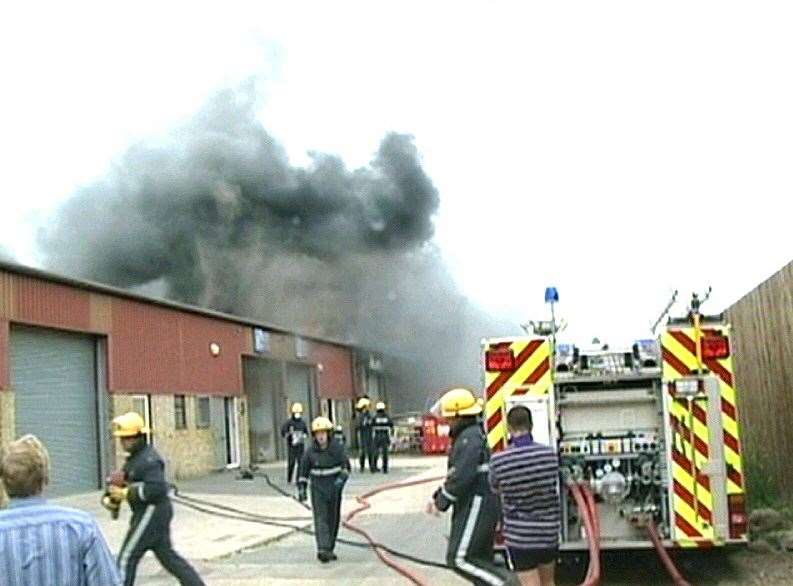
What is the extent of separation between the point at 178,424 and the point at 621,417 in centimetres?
1880

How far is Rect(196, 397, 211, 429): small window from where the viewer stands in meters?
28.2

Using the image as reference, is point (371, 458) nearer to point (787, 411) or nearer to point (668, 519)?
point (787, 411)

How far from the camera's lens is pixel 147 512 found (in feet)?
26.0

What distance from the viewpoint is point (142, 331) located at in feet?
82.3

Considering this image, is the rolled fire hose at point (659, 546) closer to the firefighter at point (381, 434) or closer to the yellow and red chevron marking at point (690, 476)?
the yellow and red chevron marking at point (690, 476)

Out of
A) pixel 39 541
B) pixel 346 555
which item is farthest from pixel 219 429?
pixel 39 541

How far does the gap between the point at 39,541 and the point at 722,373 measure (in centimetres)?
666

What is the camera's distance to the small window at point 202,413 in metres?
28.2

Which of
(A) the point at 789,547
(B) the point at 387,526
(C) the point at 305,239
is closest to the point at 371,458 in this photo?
(B) the point at 387,526

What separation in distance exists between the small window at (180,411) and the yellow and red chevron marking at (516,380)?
18.2 m

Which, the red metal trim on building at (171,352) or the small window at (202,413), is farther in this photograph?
the small window at (202,413)

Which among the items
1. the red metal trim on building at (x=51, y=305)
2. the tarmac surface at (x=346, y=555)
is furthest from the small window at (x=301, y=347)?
the tarmac surface at (x=346, y=555)

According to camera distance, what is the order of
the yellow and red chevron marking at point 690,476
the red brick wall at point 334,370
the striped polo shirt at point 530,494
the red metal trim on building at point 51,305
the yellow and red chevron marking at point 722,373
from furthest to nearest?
the red brick wall at point 334,370 → the red metal trim on building at point 51,305 → the yellow and red chevron marking at point 722,373 → the yellow and red chevron marking at point 690,476 → the striped polo shirt at point 530,494

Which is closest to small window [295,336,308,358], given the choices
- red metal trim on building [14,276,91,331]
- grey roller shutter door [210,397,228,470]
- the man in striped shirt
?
grey roller shutter door [210,397,228,470]
